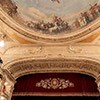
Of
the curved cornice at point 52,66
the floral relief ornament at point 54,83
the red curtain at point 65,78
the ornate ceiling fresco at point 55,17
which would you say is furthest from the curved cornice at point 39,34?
the floral relief ornament at point 54,83

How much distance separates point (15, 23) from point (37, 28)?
113cm

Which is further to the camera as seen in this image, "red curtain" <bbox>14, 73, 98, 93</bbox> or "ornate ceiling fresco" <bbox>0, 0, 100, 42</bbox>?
"ornate ceiling fresco" <bbox>0, 0, 100, 42</bbox>

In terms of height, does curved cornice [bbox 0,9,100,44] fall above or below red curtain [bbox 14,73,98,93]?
above

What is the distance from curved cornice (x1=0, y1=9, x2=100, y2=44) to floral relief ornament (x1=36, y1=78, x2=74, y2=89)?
1785mm

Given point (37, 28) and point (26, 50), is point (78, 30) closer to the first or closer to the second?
point (37, 28)

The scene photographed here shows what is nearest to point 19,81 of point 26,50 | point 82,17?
point 26,50

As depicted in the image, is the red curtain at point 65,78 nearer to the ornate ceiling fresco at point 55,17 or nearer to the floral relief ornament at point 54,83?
the floral relief ornament at point 54,83

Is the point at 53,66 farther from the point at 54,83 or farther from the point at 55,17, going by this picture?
the point at 55,17

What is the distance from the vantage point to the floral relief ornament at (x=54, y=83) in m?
8.81

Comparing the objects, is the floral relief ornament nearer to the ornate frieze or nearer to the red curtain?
the red curtain

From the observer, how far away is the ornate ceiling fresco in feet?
30.0

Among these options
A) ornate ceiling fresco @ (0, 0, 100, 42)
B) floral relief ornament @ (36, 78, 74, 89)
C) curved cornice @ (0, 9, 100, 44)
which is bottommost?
floral relief ornament @ (36, 78, 74, 89)

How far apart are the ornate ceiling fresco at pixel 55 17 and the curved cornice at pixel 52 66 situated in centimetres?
104

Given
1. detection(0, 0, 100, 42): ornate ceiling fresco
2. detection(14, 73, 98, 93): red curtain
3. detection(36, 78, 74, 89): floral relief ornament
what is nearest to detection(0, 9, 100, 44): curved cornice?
detection(0, 0, 100, 42): ornate ceiling fresco
